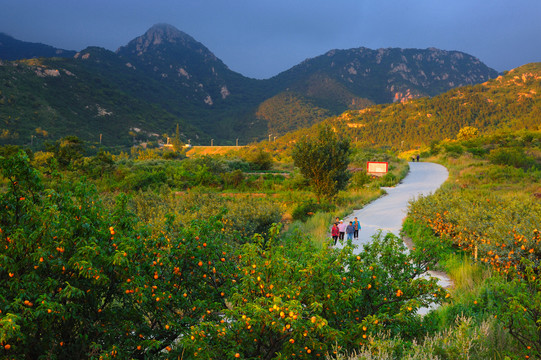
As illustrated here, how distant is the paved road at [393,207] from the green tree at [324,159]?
1.96m

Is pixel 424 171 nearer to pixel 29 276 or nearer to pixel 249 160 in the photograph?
pixel 249 160

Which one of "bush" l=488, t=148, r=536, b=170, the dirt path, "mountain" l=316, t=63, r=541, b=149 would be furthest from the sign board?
"mountain" l=316, t=63, r=541, b=149

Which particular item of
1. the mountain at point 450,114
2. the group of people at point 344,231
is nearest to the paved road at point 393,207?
the group of people at point 344,231

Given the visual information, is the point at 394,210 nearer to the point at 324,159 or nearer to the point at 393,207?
the point at 393,207

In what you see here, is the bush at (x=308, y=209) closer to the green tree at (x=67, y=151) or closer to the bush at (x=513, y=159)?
the green tree at (x=67, y=151)

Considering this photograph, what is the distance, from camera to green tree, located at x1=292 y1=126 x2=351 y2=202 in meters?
17.4

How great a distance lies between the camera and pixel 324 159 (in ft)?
57.0

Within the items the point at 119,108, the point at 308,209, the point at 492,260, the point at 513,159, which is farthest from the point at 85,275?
the point at 119,108

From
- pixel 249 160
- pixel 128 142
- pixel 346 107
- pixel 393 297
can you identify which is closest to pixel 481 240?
pixel 393 297

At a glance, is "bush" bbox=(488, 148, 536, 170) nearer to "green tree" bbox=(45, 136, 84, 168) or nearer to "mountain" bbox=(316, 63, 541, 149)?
"green tree" bbox=(45, 136, 84, 168)

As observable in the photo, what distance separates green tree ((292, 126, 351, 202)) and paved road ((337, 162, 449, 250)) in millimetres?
1963

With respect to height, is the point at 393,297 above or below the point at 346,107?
below

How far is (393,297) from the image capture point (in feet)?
13.3

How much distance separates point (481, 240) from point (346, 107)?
180599 millimetres
